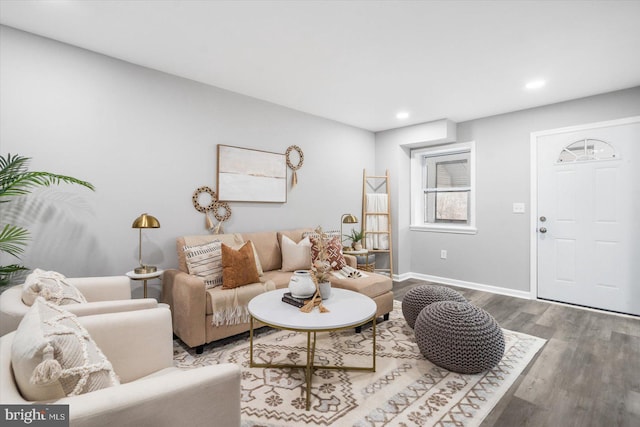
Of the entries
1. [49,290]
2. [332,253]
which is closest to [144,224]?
[49,290]

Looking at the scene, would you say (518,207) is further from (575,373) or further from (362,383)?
(362,383)

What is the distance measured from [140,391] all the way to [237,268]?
1.93 m

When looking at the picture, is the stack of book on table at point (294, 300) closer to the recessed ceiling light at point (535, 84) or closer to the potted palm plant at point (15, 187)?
the potted palm plant at point (15, 187)

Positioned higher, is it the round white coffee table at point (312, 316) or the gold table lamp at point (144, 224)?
the gold table lamp at point (144, 224)

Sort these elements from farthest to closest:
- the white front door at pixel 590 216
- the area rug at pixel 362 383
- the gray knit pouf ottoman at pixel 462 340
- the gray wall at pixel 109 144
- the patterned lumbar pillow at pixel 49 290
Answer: the white front door at pixel 590 216 < the gray wall at pixel 109 144 < the gray knit pouf ottoman at pixel 462 340 < the area rug at pixel 362 383 < the patterned lumbar pillow at pixel 49 290

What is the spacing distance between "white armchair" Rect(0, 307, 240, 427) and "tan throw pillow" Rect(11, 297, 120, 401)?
0.17 feet

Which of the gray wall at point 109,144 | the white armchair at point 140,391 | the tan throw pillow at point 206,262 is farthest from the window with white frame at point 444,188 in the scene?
Result: the white armchair at point 140,391

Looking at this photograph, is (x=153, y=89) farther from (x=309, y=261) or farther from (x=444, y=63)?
(x=444, y=63)

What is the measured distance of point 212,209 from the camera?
3441mm

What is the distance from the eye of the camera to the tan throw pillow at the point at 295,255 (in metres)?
3.54

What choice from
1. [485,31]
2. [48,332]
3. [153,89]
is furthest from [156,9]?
[485,31]

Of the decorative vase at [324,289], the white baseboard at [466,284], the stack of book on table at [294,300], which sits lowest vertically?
the white baseboard at [466,284]

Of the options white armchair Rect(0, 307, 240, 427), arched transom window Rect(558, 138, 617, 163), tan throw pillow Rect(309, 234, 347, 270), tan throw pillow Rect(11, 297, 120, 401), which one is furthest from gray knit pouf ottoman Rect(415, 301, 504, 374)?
arched transom window Rect(558, 138, 617, 163)

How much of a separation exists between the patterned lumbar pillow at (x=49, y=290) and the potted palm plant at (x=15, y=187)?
511mm
